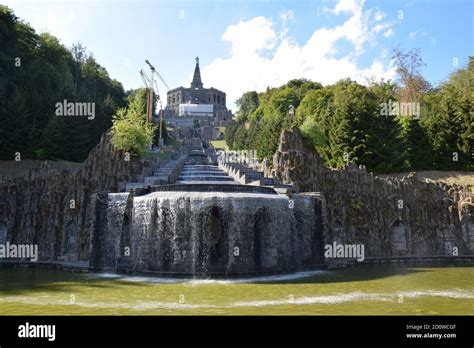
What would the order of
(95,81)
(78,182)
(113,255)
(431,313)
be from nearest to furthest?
(431,313) → (113,255) → (78,182) → (95,81)

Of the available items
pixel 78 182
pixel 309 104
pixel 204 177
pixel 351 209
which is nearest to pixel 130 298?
pixel 78 182

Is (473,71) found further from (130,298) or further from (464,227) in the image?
(130,298)

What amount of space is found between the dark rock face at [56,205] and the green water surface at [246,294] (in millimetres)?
8016

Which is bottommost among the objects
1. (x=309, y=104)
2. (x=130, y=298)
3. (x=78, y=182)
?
(x=130, y=298)

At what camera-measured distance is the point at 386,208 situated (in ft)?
140

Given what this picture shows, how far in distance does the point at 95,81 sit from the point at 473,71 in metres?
73.8

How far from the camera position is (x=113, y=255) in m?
30.5

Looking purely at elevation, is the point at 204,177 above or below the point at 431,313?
above

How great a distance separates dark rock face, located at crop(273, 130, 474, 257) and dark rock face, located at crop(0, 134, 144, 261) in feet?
49.8

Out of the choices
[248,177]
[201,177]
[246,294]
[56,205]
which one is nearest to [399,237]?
[248,177]

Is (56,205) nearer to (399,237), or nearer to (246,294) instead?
(246,294)

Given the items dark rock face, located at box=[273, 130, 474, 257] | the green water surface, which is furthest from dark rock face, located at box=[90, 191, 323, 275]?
dark rock face, located at box=[273, 130, 474, 257]

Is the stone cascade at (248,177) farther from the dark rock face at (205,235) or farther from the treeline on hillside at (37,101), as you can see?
the treeline on hillside at (37,101)

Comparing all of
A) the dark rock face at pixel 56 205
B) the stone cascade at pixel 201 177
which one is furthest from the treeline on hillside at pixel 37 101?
the dark rock face at pixel 56 205
